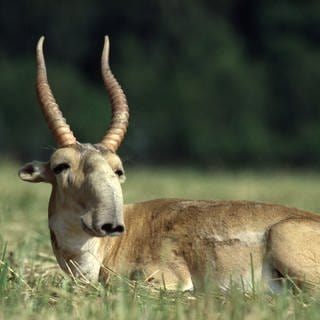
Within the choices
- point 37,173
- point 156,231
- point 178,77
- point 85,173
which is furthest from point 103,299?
point 178,77

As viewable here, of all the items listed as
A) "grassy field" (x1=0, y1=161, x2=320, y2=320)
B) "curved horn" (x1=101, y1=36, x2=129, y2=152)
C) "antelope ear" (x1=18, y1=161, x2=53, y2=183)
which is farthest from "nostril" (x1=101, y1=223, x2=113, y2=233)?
"antelope ear" (x1=18, y1=161, x2=53, y2=183)

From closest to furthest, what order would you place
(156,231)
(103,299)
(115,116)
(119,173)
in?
(103,299) → (119,173) → (156,231) → (115,116)

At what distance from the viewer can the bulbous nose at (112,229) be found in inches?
323

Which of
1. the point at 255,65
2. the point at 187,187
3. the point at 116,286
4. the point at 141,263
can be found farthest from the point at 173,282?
the point at 255,65

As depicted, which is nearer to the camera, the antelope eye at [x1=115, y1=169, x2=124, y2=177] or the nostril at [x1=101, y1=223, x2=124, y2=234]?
the nostril at [x1=101, y1=223, x2=124, y2=234]

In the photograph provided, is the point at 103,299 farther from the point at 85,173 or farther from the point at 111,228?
the point at 85,173

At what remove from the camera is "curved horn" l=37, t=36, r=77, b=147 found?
9.05 metres

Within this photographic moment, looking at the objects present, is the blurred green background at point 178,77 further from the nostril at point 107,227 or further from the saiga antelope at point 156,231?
the nostril at point 107,227

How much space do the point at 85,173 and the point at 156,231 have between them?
0.89 m

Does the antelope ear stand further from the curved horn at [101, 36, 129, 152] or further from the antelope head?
the curved horn at [101, 36, 129, 152]

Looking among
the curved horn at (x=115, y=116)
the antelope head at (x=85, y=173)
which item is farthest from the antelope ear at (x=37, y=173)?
the curved horn at (x=115, y=116)

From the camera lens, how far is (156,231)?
920 cm

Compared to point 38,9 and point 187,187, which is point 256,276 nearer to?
point 187,187

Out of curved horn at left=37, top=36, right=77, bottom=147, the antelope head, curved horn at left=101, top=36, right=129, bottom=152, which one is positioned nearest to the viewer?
the antelope head
